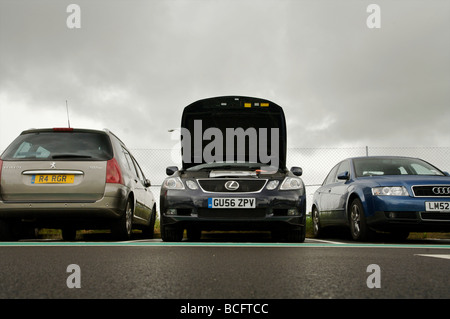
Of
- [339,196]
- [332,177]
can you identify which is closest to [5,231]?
[339,196]

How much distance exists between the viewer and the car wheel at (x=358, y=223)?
8.41 m

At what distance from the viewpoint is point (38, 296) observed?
3.06 meters

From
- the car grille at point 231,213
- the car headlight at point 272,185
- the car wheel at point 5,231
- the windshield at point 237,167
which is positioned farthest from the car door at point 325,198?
the car wheel at point 5,231

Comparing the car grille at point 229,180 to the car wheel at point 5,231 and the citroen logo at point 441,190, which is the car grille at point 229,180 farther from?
the car wheel at point 5,231

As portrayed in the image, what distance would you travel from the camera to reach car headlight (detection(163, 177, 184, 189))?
7.55 m

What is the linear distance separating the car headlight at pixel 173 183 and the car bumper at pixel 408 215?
308 centimetres

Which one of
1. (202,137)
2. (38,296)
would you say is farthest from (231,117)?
(38,296)

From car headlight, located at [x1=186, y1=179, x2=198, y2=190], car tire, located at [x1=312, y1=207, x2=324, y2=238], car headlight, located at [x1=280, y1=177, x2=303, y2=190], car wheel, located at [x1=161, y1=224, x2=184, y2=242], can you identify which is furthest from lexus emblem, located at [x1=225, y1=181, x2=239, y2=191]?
car tire, located at [x1=312, y1=207, x2=324, y2=238]

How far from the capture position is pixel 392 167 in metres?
9.53

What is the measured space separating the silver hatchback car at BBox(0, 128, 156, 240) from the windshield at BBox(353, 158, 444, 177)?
171 inches

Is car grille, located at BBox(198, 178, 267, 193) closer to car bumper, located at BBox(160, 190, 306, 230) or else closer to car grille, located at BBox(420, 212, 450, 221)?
car bumper, located at BBox(160, 190, 306, 230)
